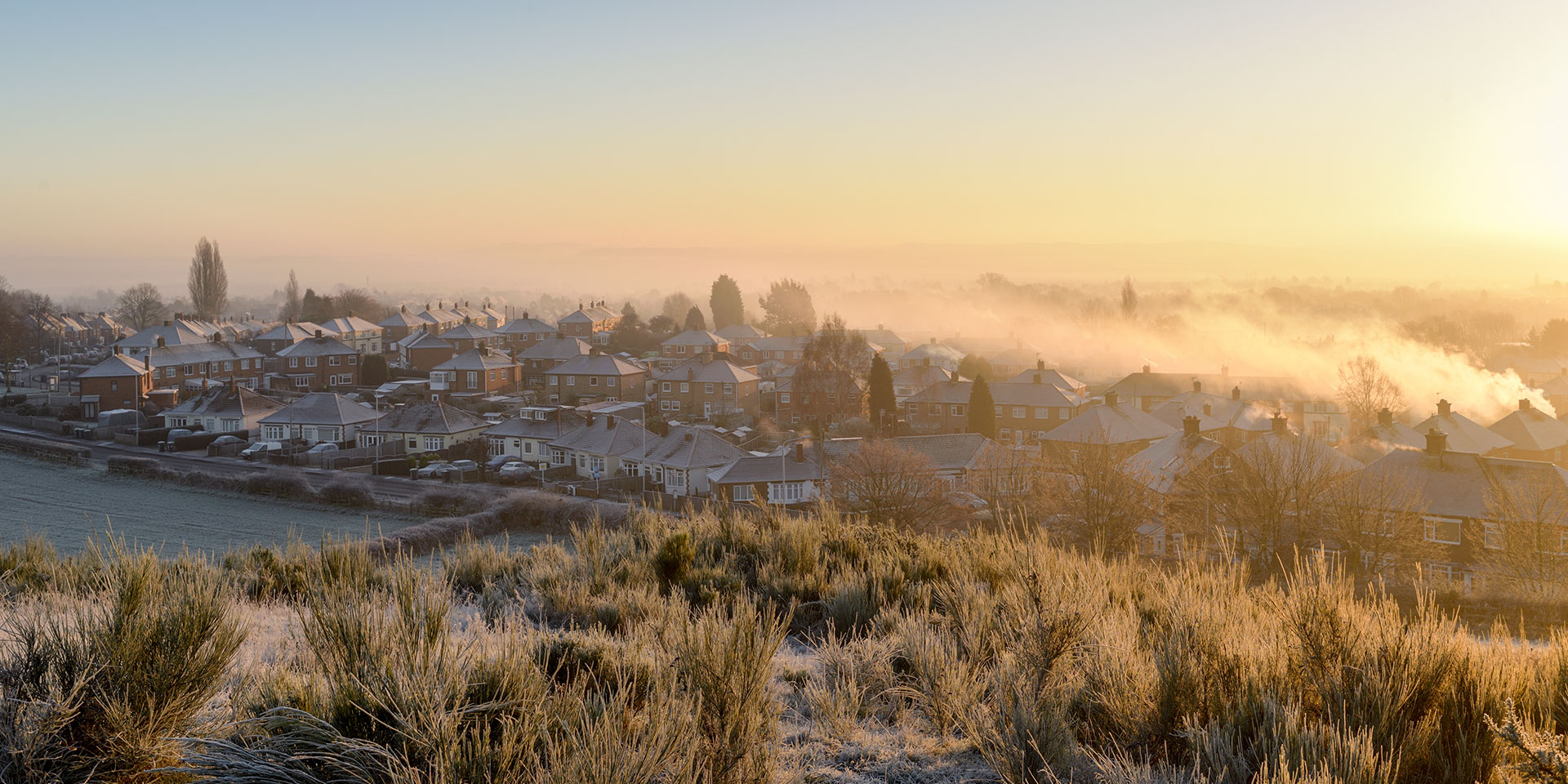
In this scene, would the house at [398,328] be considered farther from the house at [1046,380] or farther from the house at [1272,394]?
the house at [1272,394]

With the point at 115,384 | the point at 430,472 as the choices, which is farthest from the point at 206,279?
the point at 430,472

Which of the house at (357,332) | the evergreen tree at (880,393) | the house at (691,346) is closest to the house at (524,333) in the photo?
the house at (357,332)

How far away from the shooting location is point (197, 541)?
29.2 meters

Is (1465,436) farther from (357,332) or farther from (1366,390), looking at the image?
(357,332)

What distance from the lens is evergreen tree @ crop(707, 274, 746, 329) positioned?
99.1 metres

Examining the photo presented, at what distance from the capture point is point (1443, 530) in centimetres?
2697

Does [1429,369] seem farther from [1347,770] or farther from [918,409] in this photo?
[1347,770]

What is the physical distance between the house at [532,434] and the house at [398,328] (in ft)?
155

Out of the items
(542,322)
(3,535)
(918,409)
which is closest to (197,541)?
(3,535)

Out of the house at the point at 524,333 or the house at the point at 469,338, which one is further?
the house at the point at 524,333

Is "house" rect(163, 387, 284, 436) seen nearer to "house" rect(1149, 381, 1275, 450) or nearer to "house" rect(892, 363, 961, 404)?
"house" rect(892, 363, 961, 404)

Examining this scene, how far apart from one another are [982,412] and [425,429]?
27.5m

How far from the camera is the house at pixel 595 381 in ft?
197

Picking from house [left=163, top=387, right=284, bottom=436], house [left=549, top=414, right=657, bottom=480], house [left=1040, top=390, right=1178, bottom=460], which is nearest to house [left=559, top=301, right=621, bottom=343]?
house [left=163, top=387, right=284, bottom=436]
